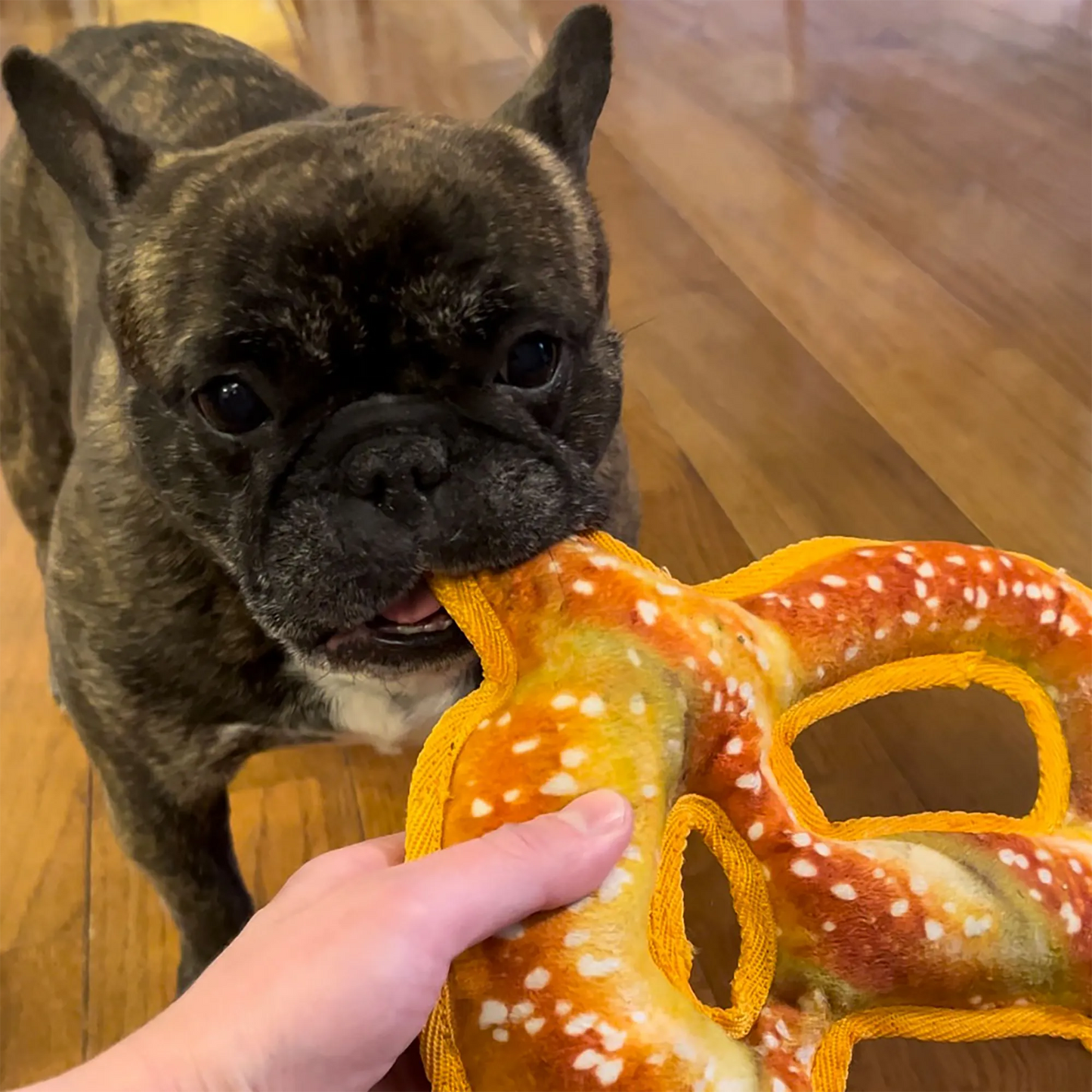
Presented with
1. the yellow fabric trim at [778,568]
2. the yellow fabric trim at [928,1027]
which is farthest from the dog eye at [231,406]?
the yellow fabric trim at [928,1027]

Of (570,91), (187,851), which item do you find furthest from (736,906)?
(570,91)

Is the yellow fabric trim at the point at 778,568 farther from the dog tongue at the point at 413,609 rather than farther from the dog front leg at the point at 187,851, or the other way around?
the dog front leg at the point at 187,851

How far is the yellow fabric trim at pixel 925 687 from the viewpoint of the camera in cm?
90

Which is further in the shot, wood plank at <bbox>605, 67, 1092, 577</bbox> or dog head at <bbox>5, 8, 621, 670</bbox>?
wood plank at <bbox>605, 67, 1092, 577</bbox>

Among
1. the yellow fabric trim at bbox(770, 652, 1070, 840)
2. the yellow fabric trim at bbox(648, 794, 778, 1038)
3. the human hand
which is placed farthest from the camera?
the yellow fabric trim at bbox(770, 652, 1070, 840)

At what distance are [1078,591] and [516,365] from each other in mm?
505

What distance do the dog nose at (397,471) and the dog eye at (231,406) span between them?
0.11 metres

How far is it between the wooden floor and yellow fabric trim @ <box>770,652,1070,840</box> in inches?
13.3

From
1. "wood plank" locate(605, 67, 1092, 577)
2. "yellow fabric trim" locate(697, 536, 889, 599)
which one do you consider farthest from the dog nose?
"wood plank" locate(605, 67, 1092, 577)

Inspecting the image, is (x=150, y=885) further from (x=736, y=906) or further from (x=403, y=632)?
(x=736, y=906)

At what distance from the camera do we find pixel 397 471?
2.99ft

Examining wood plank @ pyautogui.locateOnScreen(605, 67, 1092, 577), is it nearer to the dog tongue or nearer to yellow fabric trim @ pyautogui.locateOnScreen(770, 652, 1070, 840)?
yellow fabric trim @ pyautogui.locateOnScreen(770, 652, 1070, 840)

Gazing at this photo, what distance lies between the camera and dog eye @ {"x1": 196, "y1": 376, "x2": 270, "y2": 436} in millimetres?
978

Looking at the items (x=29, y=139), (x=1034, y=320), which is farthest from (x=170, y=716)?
(x=1034, y=320)
